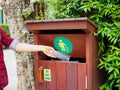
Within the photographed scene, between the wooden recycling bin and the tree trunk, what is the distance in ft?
1.02

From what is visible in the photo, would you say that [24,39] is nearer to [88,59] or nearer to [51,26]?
[51,26]

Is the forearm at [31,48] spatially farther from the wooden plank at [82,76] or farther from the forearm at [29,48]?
the wooden plank at [82,76]

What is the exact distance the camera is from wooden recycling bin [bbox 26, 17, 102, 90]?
1725 millimetres

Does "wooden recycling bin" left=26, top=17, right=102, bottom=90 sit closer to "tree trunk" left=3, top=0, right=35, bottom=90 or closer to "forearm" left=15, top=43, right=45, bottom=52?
"forearm" left=15, top=43, right=45, bottom=52

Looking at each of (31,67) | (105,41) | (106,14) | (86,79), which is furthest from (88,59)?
(31,67)

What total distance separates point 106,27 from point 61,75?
0.46 metres

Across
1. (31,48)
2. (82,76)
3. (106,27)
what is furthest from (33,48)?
(106,27)

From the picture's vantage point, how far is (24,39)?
2285mm

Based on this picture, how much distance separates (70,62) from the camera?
5.89 ft

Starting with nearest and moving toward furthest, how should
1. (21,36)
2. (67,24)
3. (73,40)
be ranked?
(67,24)
(73,40)
(21,36)

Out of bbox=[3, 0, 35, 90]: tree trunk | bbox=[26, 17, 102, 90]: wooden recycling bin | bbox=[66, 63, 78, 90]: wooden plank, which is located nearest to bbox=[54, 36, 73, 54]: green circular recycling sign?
bbox=[26, 17, 102, 90]: wooden recycling bin

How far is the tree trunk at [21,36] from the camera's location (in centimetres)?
226

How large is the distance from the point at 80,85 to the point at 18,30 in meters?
0.83

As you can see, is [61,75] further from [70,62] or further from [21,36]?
[21,36]
